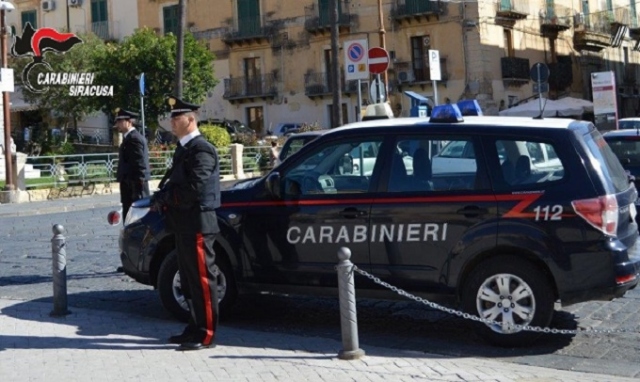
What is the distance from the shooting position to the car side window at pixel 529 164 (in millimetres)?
7250

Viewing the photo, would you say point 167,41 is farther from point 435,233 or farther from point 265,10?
point 435,233

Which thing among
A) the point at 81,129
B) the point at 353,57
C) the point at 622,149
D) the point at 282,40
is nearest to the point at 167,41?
the point at 282,40

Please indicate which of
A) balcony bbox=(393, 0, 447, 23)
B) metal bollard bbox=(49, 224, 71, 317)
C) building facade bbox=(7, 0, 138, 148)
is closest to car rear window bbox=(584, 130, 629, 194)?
metal bollard bbox=(49, 224, 71, 317)

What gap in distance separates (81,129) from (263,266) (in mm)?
44544

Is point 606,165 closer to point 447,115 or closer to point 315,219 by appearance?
point 447,115

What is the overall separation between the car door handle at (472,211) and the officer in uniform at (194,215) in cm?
184

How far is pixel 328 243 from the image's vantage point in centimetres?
782

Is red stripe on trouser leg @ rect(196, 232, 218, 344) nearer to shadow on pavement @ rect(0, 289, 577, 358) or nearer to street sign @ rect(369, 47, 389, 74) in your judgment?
shadow on pavement @ rect(0, 289, 577, 358)

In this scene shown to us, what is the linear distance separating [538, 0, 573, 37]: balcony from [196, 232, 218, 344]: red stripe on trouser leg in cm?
4093

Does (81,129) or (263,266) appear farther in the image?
(81,129)

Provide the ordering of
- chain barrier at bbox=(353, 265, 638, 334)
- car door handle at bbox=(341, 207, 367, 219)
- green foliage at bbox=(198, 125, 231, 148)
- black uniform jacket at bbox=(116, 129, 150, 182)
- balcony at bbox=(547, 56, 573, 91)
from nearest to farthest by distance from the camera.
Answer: chain barrier at bbox=(353, 265, 638, 334) < car door handle at bbox=(341, 207, 367, 219) < black uniform jacket at bbox=(116, 129, 150, 182) < green foliage at bbox=(198, 125, 231, 148) < balcony at bbox=(547, 56, 573, 91)

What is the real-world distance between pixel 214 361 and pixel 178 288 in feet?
4.92

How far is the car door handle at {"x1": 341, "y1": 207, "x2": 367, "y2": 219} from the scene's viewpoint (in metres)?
7.69

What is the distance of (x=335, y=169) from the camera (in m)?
7.93
